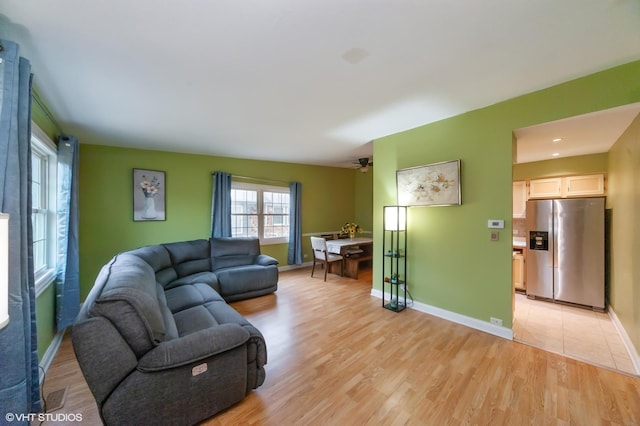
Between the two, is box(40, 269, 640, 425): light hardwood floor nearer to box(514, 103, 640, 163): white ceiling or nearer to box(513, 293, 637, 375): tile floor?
box(513, 293, 637, 375): tile floor

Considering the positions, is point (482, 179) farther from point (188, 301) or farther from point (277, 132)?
point (188, 301)

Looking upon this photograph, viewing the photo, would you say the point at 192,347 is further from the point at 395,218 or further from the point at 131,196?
the point at 131,196

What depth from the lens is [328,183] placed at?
21.1ft

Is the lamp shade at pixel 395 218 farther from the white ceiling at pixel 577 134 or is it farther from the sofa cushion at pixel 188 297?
the sofa cushion at pixel 188 297

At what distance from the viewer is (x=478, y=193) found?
281cm

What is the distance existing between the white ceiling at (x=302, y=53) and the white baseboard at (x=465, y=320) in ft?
8.04

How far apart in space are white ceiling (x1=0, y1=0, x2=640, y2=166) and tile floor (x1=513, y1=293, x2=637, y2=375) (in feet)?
8.39

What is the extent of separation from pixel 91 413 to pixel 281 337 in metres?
1.52

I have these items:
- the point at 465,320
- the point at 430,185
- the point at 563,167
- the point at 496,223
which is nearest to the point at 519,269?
the point at 563,167

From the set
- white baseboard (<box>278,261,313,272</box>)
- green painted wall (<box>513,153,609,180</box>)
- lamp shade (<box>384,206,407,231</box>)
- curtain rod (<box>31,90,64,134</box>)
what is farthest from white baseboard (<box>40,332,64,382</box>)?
green painted wall (<box>513,153,609,180</box>)

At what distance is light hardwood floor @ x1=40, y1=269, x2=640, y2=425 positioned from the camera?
1.65m

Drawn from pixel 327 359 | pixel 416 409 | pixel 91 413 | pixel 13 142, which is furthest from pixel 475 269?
pixel 13 142

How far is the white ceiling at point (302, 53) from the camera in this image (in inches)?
54.3

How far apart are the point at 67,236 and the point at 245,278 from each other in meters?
2.18
